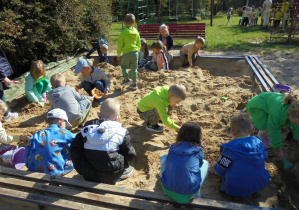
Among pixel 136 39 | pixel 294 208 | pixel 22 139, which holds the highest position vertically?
pixel 136 39

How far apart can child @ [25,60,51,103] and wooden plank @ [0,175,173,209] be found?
2.40 m

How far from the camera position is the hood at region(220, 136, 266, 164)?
223cm

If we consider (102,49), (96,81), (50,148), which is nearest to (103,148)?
(50,148)

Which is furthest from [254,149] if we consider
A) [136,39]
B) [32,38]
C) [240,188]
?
[32,38]

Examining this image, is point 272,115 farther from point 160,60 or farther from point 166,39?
point 166,39

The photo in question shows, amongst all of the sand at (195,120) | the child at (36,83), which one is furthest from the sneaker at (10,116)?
the child at (36,83)

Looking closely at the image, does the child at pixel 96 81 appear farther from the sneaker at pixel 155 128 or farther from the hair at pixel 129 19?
the sneaker at pixel 155 128

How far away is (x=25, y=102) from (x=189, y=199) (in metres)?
4.04

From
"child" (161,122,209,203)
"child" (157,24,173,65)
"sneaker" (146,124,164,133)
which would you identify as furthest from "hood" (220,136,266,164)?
"child" (157,24,173,65)

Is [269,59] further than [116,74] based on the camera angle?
Yes

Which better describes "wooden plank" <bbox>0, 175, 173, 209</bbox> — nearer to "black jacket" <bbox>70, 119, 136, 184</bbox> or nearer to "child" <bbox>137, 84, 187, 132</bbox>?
"black jacket" <bbox>70, 119, 136, 184</bbox>

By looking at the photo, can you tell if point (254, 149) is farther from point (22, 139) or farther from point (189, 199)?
point (22, 139)

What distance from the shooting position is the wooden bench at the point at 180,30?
Answer: 30.8ft

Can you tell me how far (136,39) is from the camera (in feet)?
17.0
